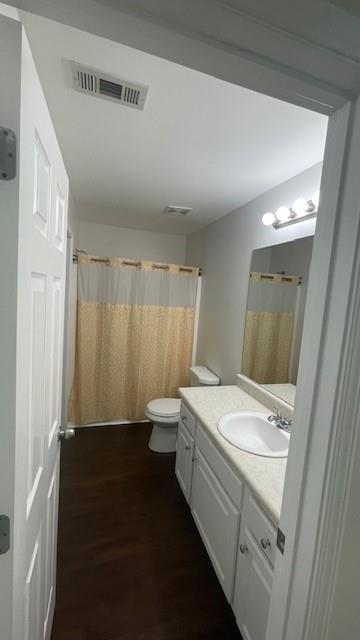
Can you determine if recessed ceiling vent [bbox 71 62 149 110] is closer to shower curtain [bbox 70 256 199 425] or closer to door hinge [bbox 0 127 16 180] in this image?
door hinge [bbox 0 127 16 180]

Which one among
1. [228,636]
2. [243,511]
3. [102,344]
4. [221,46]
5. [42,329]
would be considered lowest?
[228,636]

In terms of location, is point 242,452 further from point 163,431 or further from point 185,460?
point 163,431

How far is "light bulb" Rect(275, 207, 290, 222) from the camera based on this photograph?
5.48 feet

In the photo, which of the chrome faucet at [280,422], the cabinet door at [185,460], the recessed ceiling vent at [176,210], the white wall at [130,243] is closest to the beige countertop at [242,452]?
the chrome faucet at [280,422]

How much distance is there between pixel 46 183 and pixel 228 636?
6.42 feet

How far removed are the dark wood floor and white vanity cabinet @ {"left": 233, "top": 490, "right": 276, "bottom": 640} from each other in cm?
24

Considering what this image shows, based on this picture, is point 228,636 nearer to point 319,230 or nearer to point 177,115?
point 319,230

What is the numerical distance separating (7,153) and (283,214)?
5.16ft

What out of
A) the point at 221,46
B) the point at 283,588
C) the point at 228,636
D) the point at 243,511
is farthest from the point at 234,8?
the point at 228,636

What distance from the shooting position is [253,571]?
109cm

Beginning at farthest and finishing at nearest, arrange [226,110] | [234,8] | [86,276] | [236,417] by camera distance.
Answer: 1. [86,276]
2. [236,417]
3. [226,110]
4. [234,8]

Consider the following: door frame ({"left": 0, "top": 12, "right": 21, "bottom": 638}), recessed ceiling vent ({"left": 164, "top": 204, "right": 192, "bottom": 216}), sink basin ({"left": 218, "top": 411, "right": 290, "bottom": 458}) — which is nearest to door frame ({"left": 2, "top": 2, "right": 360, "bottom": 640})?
door frame ({"left": 0, "top": 12, "right": 21, "bottom": 638})

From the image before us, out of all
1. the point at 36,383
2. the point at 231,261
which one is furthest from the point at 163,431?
the point at 36,383

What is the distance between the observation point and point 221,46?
0.48 meters
